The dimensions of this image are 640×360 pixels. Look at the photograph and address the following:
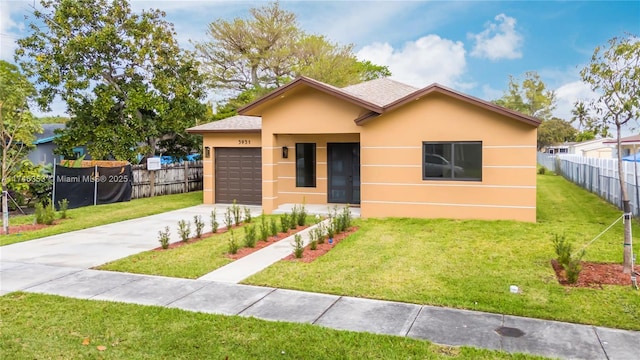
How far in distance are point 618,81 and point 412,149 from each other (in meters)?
6.04

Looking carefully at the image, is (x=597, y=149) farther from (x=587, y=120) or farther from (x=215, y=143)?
(x=587, y=120)

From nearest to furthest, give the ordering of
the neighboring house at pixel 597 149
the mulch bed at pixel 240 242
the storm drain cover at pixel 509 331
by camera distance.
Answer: the storm drain cover at pixel 509 331 < the mulch bed at pixel 240 242 < the neighboring house at pixel 597 149

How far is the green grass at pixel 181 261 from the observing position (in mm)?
7664

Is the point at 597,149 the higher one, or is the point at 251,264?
the point at 597,149

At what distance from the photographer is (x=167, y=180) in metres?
21.1

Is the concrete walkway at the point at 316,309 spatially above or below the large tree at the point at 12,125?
below

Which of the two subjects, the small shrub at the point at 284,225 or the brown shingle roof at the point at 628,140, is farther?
the brown shingle roof at the point at 628,140

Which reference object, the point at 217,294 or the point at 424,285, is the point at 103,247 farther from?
the point at 424,285

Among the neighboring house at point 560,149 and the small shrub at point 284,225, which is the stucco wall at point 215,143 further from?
the neighboring house at point 560,149

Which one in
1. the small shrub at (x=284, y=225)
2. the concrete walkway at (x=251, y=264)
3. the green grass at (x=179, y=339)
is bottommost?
the green grass at (x=179, y=339)

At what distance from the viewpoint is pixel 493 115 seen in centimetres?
1215

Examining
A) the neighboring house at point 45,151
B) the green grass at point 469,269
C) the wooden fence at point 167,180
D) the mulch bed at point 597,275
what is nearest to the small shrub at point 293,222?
the green grass at point 469,269

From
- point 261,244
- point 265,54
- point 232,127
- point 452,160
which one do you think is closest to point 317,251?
point 261,244

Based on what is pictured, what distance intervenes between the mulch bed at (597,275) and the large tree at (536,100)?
5783 centimetres
